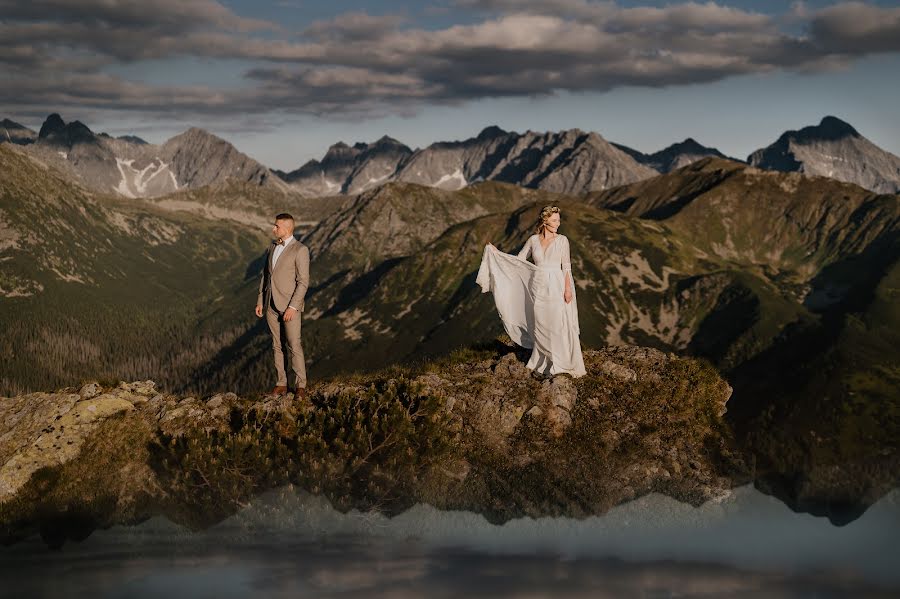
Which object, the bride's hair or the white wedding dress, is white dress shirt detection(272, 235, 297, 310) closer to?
the white wedding dress

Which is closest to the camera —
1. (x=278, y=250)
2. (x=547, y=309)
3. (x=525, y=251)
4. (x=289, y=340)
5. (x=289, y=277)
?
(x=289, y=277)

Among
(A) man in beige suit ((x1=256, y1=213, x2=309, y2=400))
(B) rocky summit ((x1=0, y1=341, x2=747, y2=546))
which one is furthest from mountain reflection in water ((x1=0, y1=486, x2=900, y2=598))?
(A) man in beige suit ((x1=256, y1=213, x2=309, y2=400))

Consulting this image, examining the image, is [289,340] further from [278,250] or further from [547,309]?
[547,309]

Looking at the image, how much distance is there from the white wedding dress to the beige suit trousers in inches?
243

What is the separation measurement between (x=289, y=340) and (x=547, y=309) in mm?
8272

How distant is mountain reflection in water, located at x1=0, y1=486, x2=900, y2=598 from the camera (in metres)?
12.4

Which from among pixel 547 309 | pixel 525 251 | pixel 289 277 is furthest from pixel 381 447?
pixel 525 251

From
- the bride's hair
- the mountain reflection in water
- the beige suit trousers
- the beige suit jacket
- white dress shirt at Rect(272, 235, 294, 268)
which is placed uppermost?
the bride's hair

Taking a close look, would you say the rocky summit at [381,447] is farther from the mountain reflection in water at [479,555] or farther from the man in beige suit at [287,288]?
the man in beige suit at [287,288]

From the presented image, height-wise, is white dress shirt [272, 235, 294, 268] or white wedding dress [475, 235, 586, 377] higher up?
white dress shirt [272, 235, 294, 268]

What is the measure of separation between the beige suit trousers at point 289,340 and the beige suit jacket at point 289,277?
459 mm

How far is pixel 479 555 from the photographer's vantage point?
13.6 metres

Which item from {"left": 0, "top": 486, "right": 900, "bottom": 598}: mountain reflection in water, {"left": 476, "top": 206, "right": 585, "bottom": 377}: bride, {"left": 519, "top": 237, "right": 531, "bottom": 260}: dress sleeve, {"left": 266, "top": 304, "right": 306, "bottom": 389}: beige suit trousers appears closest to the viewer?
{"left": 0, "top": 486, "right": 900, "bottom": 598}: mountain reflection in water

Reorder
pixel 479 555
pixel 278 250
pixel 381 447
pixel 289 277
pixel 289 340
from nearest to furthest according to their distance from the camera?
pixel 479 555
pixel 381 447
pixel 289 277
pixel 278 250
pixel 289 340
